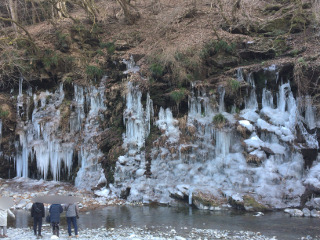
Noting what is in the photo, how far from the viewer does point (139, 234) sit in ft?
24.0

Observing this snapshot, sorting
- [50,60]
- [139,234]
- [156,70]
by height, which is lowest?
[139,234]

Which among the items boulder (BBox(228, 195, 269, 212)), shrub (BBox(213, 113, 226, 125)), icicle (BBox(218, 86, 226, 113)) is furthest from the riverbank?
icicle (BBox(218, 86, 226, 113))

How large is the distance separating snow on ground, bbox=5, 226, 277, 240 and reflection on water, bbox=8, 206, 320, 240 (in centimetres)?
37

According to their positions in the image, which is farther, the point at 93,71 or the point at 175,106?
the point at 93,71

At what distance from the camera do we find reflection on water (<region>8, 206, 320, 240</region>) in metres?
7.82

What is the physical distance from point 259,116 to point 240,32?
19.7 ft

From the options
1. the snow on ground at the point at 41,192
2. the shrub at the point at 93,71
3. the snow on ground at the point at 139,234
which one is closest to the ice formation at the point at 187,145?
the snow on ground at the point at 41,192

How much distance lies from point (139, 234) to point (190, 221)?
2.06 meters

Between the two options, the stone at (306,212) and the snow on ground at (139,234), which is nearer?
the snow on ground at (139,234)

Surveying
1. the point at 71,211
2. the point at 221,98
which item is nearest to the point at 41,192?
the point at 71,211

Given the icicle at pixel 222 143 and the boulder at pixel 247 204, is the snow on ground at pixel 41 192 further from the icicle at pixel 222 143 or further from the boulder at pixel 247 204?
the icicle at pixel 222 143

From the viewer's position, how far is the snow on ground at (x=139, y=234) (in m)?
7.01

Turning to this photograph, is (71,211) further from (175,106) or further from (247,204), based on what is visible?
(175,106)

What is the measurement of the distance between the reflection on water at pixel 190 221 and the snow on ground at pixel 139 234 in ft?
1.20
